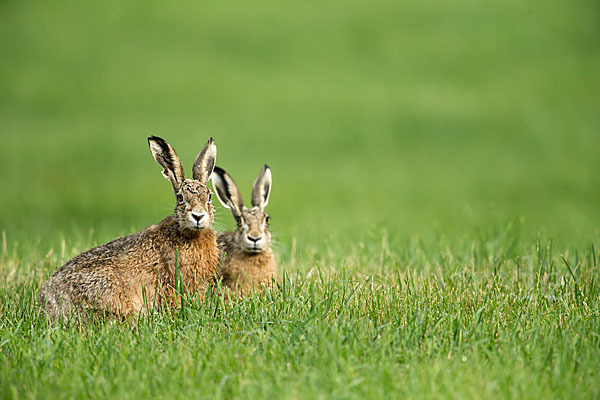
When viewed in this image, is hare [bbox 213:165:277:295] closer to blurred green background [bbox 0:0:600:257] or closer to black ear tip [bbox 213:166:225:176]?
black ear tip [bbox 213:166:225:176]

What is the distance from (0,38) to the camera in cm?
2509

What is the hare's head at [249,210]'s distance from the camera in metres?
6.34

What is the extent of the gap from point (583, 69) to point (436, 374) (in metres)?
20.0

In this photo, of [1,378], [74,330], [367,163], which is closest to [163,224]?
[74,330]

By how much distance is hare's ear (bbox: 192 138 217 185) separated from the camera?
610 cm

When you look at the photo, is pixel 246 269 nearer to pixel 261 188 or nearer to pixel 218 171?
pixel 261 188

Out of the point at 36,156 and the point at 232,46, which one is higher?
the point at 232,46

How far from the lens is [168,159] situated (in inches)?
236

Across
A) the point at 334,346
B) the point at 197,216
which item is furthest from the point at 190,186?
the point at 334,346

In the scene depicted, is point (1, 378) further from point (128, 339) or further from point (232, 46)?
point (232, 46)

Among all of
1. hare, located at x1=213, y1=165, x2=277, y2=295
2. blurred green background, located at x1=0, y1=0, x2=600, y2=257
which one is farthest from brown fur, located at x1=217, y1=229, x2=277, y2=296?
blurred green background, located at x1=0, y1=0, x2=600, y2=257

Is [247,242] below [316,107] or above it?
below

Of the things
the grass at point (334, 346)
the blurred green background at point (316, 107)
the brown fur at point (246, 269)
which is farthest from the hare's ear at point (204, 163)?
the blurred green background at point (316, 107)

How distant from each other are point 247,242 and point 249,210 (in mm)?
328
